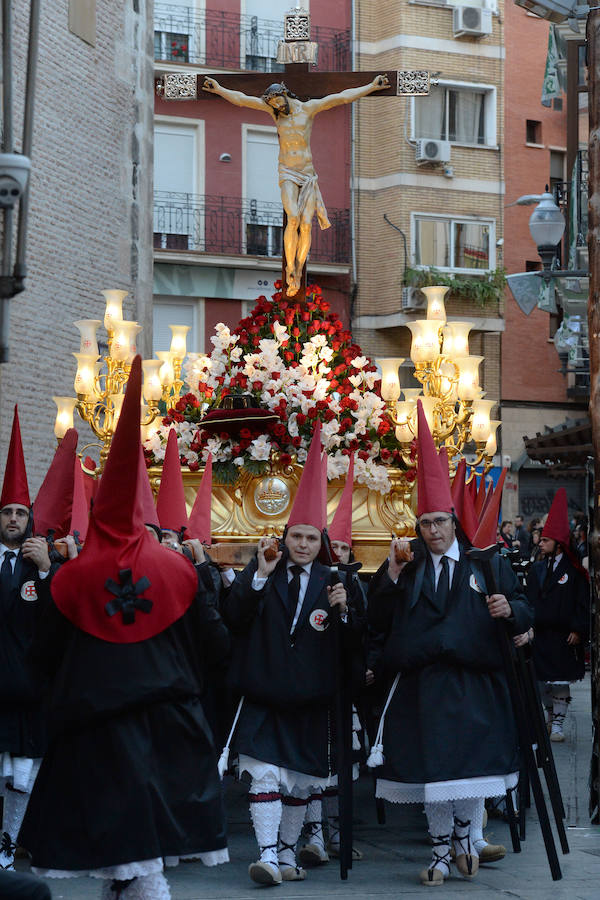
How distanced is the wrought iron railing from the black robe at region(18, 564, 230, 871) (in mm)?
22849

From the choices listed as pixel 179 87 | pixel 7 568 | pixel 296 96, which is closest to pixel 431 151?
pixel 179 87

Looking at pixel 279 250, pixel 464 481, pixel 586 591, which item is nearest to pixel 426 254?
pixel 279 250

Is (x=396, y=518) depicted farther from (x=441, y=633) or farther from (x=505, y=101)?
(x=505, y=101)

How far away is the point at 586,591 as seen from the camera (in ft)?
41.0

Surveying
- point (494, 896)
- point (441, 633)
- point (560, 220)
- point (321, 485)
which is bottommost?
point (494, 896)

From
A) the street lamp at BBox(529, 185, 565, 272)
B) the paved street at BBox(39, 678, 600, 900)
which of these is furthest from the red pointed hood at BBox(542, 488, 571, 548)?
the street lamp at BBox(529, 185, 565, 272)

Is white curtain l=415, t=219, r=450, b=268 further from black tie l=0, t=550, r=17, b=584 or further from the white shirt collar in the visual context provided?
black tie l=0, t=550, r=17, b=584

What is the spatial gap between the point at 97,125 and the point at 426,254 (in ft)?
39.5

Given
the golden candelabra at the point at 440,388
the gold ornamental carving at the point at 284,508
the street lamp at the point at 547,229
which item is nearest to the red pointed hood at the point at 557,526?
the golden candelabra at the point at 440,388

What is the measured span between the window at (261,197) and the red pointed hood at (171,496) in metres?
21.4

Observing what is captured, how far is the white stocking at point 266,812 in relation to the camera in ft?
23.0

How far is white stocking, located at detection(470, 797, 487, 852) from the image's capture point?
7250mm

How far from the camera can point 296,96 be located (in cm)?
1258

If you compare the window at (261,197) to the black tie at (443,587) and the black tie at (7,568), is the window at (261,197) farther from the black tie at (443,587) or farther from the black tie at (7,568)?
the black tie at (443,587)
